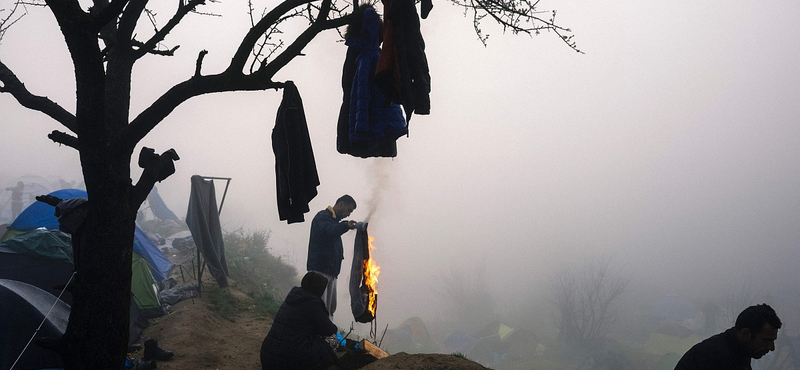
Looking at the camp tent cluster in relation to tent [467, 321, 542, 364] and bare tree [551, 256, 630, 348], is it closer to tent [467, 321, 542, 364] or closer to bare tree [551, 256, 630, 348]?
tent [467, 321, 542, 364]

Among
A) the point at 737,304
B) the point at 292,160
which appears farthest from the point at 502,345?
the point at 292,160

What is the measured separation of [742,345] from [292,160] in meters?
4.16

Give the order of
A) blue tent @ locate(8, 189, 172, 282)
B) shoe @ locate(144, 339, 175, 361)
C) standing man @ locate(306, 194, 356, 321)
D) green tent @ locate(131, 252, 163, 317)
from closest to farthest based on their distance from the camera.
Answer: shoe @ locate(144, 339, 175, 361)
standing man @ locate(306, 194, 356, 321)
green tent @ locate(131, 252, 163, 317)
blue tent @ locate(8, 189, 172, 282)

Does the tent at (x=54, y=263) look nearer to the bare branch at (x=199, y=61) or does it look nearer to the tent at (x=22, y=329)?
the tent at (x=22, y=329)

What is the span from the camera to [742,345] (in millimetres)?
3498

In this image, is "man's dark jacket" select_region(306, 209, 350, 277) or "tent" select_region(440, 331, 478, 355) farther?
"tent" select_region(440, 331, 478, 355)

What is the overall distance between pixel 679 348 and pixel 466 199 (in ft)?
181

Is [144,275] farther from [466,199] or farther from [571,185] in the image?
[571,185]

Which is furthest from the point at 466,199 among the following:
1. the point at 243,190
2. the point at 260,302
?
the point at 260,302

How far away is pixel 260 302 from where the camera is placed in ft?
32.9

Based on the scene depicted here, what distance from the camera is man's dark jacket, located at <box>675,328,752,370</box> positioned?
3.39 metres

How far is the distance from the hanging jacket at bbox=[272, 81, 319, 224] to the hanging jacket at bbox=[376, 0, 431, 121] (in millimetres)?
943

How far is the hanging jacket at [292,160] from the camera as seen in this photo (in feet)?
11.2

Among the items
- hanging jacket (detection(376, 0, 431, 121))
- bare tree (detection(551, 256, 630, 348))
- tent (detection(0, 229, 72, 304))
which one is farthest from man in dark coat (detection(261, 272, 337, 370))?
bare tree (detection(551, 256, 630, 348))
